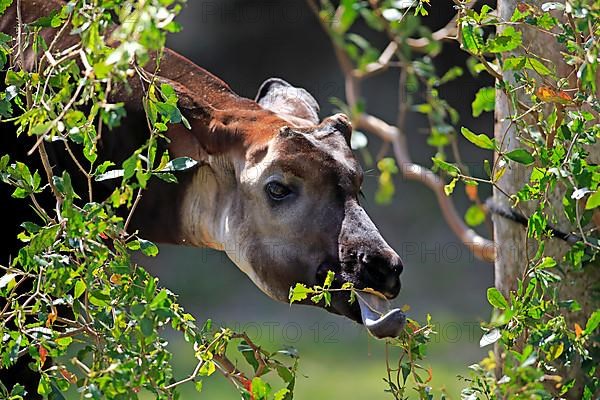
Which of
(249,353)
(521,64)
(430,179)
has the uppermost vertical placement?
(521,64)

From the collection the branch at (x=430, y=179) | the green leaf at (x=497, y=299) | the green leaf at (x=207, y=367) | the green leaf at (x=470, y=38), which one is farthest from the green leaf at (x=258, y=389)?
the branch at (x=430, y=179)

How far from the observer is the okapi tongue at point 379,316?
201cm

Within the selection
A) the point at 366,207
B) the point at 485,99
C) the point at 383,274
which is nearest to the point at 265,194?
the point at 383,274

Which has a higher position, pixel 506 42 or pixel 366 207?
pixel 506 42

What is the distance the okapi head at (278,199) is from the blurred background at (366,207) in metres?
3.57

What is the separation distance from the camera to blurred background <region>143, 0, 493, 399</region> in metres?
6.38

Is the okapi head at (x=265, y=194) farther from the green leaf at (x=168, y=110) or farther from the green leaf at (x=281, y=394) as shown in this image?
the green leaf at (x=168, y=110)

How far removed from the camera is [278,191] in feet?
7.73

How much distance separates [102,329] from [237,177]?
706mm

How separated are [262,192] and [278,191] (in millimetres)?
43

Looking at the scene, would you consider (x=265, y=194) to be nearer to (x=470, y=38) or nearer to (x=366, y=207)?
(x=470, y=38)

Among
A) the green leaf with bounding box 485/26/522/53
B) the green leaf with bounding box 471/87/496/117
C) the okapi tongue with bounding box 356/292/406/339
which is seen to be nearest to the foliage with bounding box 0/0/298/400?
the okapi tongue with bounding box 356/292/406/339

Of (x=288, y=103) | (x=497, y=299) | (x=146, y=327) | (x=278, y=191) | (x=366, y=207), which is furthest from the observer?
(x=366, y=207)

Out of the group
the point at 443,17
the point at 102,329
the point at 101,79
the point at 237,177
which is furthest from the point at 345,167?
the point at 443,17
